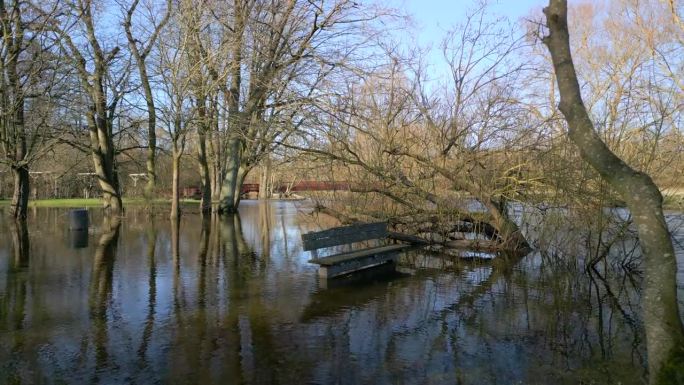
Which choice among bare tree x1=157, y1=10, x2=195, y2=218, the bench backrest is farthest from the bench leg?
bare tree x1=157, y1=10, x2=195, y2=218

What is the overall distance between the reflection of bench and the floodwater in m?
0.31

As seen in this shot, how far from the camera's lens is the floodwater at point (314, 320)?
494 centimetres

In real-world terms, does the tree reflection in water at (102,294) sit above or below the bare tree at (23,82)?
below

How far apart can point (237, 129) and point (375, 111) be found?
6.20 m

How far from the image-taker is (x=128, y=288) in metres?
8.45

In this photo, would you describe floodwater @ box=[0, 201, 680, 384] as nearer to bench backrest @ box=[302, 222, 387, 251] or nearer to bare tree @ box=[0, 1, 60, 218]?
bench backrest @ box=[302, 222, 387, 251]

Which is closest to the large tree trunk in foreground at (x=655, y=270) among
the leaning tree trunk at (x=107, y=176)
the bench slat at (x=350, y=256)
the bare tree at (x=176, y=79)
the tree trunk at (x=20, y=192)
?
the bench slat at (x=350, y=256)

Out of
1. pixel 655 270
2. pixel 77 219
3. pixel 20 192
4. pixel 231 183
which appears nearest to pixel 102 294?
pixel 655 270

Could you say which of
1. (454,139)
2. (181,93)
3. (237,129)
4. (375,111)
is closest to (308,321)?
(454,139)

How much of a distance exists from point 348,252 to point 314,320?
11.9 ft

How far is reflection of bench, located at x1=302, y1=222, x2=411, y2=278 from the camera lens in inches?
361

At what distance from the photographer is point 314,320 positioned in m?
6.71

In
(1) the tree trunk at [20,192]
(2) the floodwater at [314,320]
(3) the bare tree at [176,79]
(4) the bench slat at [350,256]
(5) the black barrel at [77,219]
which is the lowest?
(2) the floodwater at [314,320]

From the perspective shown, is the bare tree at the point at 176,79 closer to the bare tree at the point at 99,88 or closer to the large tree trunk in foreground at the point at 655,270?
the bare tree at the point at 99,88
